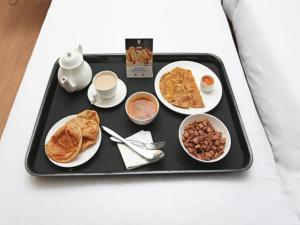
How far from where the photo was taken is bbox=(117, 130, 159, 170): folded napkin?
0.66 m

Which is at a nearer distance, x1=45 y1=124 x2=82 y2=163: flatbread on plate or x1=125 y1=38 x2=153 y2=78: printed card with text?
x1=45 y1=124 x2=82 y2=163: flatbread on plate

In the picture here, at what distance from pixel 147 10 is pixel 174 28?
0.15 m

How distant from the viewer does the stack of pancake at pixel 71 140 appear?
66cm

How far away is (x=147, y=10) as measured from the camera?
1061 mm

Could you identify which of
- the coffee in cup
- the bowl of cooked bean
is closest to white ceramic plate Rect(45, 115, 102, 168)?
the coffee in cup

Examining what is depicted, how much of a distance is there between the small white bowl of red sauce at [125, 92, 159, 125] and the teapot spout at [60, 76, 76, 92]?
0.58 feet

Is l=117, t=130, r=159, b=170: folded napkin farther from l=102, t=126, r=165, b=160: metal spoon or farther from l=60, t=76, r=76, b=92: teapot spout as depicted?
l=60, t=76, r=76, b=92: teapot spout

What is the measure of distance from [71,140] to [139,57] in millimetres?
329

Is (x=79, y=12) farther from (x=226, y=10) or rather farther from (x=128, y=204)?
(x=128, y=204)

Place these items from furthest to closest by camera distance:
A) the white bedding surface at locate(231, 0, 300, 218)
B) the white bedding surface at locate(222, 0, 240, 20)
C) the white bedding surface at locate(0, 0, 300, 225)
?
the white bedding surface at locate(222, 0, 240, 20)
the white bedding surface at locate(231, 0, 300, 218)
the white bedding surface at locate(0, 0, 300, 225)

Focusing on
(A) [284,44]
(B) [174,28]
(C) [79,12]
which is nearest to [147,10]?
(B) [174,28]

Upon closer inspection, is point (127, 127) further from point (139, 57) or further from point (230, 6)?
point (230, 6)

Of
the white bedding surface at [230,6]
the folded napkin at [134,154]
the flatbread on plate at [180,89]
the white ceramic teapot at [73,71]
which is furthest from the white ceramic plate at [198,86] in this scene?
the white bedding surface at [230,6]

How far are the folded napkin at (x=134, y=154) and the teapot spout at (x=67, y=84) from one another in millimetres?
234
